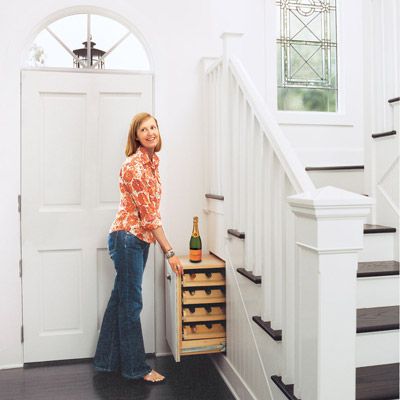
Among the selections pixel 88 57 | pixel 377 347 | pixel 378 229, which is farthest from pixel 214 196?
pixel 377 347

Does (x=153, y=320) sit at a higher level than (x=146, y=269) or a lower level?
lower

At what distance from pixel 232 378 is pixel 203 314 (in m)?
0.41

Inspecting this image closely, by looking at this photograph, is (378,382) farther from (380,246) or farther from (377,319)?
(380,246)

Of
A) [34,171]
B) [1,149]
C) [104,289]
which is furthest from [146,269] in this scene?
[1,149]

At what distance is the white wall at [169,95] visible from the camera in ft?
10.7

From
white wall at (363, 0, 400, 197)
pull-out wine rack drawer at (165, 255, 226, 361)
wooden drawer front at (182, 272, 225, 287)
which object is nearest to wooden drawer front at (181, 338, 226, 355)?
pull-out wine rack drawer at (165, 255, 226, 361)

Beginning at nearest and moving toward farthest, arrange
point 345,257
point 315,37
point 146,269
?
1. point 345,257
2. point 146,269
3. point 315,37

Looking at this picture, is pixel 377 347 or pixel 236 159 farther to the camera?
pixel 236 159

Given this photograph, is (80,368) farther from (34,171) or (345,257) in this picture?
(345,257)

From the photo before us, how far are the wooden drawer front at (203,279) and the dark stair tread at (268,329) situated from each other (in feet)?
2.11

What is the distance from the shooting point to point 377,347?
2080 millimetres

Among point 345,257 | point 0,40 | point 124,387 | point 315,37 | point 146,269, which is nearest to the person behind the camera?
point 345,257

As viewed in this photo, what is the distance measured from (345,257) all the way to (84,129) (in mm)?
2274

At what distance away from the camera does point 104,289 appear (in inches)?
134
